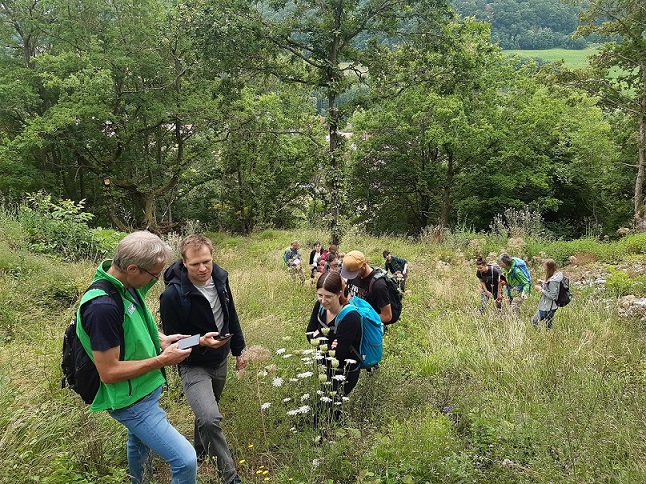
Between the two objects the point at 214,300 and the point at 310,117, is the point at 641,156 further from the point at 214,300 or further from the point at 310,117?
the point at 214,300

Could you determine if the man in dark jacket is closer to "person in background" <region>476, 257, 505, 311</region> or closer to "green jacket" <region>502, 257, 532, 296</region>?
"person in background" <region>476, 257, 505, 311</region>

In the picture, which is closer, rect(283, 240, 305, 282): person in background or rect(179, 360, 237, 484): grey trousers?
rect(179, 360, 237, 484): grey trousers

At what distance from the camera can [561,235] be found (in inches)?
828

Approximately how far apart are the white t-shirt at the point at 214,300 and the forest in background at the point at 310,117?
26.5 ft

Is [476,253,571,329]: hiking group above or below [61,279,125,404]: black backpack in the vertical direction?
below

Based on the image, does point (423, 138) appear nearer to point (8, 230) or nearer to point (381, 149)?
point (381, 149)

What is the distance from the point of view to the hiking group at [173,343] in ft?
7.81

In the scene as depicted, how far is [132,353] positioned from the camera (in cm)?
247

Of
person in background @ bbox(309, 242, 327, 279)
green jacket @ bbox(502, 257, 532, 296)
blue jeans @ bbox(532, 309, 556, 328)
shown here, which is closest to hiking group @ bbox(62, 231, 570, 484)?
blue jeans @ bbox(532, 309, 556, 328)

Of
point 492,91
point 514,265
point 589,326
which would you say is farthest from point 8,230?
point 492,91

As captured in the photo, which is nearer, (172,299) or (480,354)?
(172,299)

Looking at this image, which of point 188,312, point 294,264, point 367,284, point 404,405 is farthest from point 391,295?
point 294,264

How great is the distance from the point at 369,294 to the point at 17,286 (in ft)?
18.4

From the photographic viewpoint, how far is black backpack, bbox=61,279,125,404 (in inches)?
94.0
